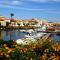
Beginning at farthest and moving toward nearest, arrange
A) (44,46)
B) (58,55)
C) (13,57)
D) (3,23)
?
(3,23) → (44,46) → (58,55) → (13,57)

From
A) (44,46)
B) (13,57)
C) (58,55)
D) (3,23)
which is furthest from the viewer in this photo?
(3,23)

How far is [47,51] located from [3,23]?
35.9 meters

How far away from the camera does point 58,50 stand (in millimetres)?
6195

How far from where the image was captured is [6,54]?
5.82m

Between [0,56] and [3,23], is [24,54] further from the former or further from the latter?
[3,23]

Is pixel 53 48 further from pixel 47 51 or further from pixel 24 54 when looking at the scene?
pixel 24 54

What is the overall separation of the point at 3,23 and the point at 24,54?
36.3 m

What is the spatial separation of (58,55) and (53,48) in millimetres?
294

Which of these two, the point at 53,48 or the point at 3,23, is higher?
the point at 53,48

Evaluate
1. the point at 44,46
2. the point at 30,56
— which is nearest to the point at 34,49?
the point at 44,46

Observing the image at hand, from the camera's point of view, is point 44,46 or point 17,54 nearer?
point 17,54

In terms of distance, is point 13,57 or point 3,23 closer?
point 13,57

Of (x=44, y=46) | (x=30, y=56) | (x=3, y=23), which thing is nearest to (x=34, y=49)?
(x=44, y=46)

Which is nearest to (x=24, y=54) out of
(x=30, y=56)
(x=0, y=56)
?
(x=30, y=56)
